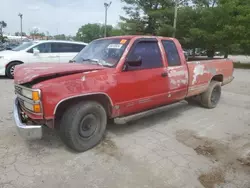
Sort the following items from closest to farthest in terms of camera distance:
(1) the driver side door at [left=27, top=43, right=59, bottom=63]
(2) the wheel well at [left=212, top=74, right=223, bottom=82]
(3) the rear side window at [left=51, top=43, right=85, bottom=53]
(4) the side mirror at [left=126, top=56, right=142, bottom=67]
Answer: (4) the side mirror at [left=126, top=56, right=142, bottom=67]
(2) the wheel well at [left=212, top=74, right=223, bottom=82]
(1) the driver side door at [left=27, top=43, right=59, bottom=63]
(3) the rear side window at [left=51, top=43, right=85, bottom=53]

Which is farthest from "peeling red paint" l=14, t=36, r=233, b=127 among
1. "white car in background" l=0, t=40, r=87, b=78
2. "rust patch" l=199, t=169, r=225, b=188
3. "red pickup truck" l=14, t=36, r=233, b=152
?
"white car in background" l=0, t=40, r=87, b=78

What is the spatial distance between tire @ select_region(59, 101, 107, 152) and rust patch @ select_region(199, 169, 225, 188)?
1676 mm

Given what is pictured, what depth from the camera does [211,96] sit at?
6.14m

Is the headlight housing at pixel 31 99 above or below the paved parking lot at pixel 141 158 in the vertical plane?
above

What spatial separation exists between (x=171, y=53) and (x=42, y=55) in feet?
22.9

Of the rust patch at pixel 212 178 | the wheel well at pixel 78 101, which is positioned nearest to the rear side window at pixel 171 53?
the wheel well at pixel 78 101

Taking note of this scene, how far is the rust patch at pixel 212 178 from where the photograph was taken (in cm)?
278

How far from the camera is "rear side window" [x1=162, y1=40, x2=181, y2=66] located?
14.8 feet

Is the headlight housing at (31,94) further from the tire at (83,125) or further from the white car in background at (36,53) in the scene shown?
the white car in background at (36,53)

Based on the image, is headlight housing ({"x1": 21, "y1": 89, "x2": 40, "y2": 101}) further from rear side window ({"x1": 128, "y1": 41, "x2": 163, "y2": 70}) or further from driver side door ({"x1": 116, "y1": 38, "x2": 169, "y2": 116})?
rear side window ({"x1": 128, "y1": 41, "x2": 163, "y2": 70})

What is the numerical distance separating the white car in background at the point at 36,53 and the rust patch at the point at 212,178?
26.8 feet

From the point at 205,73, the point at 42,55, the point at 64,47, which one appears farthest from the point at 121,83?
the point at 64,47

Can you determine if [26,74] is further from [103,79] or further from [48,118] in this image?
[103,79]

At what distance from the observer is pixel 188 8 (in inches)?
854
